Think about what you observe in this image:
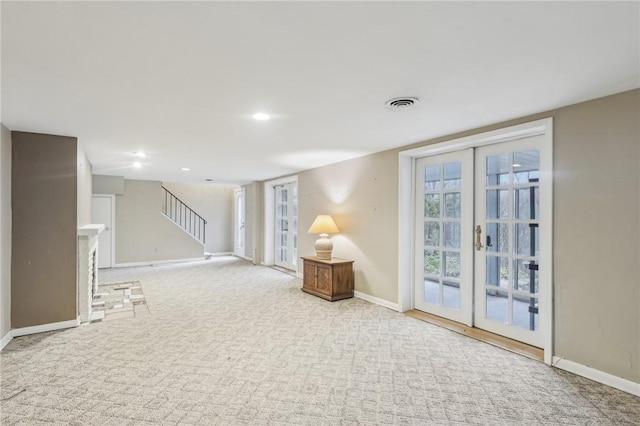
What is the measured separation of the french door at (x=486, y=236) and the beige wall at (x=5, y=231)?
15.2 feet

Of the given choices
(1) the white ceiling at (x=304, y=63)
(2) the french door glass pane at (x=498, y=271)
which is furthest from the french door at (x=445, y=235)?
(1) the white ceiling at (x=304, y=63)

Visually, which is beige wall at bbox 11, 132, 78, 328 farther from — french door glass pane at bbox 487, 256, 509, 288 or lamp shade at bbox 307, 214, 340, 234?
french door glass pane at bbox 487, 256, 509, 288

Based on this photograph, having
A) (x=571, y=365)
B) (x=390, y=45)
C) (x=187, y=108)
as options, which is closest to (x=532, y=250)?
(x=571, y=365)

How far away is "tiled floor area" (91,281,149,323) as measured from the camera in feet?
13.9

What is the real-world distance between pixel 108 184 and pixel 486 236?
8079 mm

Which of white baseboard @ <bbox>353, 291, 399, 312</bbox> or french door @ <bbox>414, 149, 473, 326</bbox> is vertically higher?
french door @ <bbox>414, 149, 473, 326</bbox>

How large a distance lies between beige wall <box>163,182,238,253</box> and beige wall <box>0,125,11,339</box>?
21.2 feet

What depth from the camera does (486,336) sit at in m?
3.42

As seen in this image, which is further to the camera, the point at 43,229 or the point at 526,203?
the point at 43,229

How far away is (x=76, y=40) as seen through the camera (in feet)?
5.52

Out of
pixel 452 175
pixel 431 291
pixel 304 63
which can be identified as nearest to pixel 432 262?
pixel 431 291

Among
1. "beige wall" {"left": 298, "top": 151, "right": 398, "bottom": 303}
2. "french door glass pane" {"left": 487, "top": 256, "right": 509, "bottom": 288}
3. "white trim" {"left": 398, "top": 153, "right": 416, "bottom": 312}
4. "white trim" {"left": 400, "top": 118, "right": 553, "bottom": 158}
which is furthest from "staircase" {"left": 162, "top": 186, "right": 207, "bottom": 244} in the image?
"french door glass pane" {"left": 487, "top": 256, "right": 509, "bottom": 288}

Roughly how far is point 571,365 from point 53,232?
17.6 feet

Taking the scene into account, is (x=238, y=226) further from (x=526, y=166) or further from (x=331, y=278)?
(x=526, y=166)
